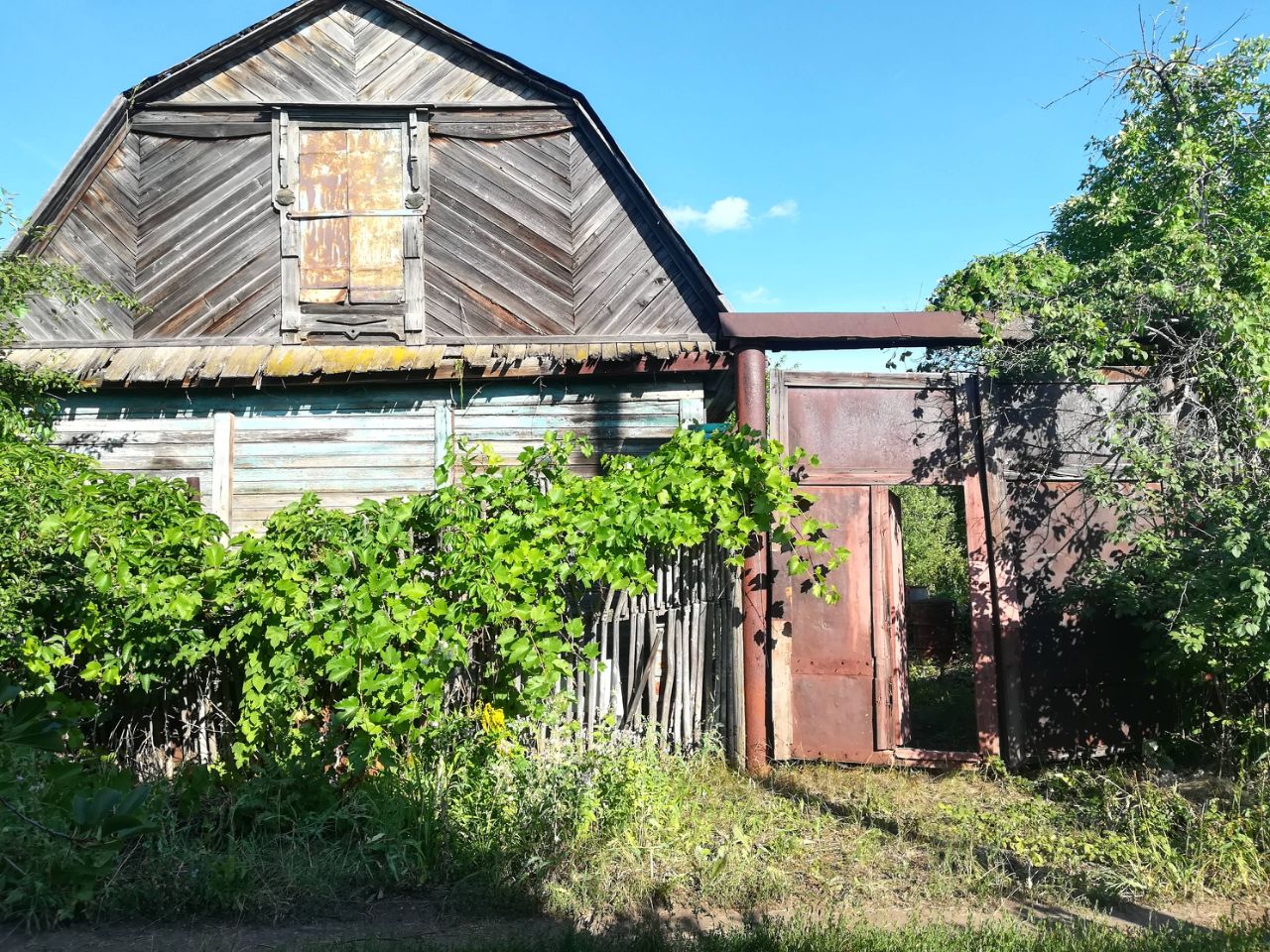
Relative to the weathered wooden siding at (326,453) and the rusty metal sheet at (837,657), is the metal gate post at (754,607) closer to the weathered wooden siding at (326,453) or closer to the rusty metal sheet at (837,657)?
the rusty metal sheet at (837,657)

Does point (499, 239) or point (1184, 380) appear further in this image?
point (499, 239)

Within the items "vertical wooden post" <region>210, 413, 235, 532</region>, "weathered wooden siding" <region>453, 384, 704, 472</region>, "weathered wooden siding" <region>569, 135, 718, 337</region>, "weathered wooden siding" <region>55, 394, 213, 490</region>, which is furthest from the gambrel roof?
"vertical wooden post" <region>210, 413, 235, 532</region>

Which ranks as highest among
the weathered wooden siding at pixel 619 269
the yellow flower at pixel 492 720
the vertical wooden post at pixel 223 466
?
the weathered wooden siding at pixel 619 269

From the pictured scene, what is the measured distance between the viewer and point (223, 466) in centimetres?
762

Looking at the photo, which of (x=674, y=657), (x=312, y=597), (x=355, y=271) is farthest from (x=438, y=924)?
(x=355, y=271)

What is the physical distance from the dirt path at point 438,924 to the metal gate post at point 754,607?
2.06m

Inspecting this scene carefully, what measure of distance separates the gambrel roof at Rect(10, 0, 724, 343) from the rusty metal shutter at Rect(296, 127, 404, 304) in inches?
12.1

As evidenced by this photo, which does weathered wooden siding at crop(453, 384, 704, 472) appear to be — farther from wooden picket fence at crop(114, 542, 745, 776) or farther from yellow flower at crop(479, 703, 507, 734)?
yellow flower at crop(479, 703, 507, 734)

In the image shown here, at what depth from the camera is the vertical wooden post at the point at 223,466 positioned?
7.61 m

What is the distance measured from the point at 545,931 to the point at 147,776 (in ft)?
8.84

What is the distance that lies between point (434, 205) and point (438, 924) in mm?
6169

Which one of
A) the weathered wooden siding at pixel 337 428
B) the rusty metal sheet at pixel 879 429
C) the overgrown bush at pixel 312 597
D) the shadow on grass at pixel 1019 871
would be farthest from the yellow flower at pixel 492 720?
the weathered wooden siding at pixel 337 428

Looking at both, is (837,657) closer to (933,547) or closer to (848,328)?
(848,328)

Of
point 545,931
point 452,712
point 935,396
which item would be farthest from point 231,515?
point 935,396
